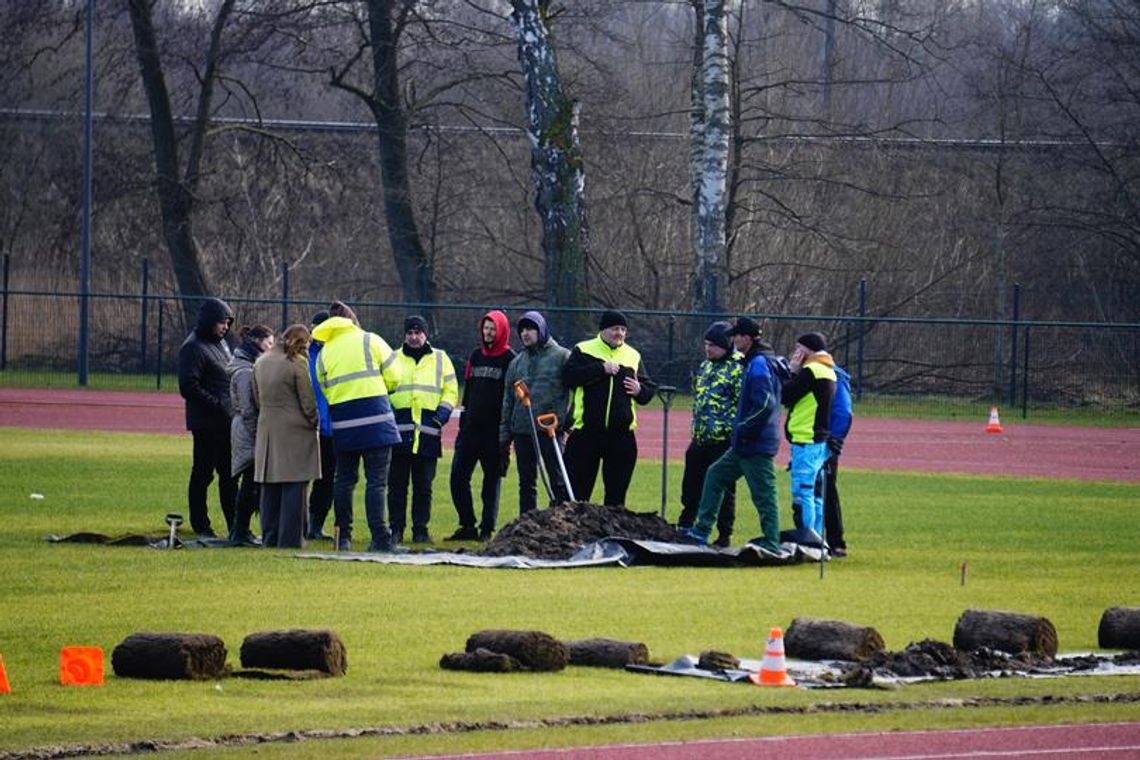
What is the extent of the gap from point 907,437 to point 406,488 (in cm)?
1749

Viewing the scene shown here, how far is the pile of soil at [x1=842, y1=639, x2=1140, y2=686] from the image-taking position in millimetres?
11359

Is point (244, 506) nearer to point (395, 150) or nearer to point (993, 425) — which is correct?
point (993, 425)

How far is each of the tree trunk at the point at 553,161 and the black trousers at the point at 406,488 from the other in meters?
20.0

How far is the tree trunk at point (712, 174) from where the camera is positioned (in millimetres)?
38375

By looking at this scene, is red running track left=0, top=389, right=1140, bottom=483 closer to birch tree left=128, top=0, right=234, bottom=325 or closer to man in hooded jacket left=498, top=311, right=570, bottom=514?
birch tree left=128, top=0, right=234, bottom=325

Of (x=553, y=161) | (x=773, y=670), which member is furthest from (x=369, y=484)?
(x=553, y=161)

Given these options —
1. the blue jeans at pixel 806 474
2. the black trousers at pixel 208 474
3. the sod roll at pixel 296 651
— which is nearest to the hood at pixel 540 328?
the blue jeans at pixel 806 474

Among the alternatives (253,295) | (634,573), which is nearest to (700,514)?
(634,573)

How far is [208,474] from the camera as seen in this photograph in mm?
18406

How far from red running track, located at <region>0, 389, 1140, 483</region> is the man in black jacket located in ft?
39.4

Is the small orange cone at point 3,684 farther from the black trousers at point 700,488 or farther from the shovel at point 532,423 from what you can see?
the black trousers at point 700,488

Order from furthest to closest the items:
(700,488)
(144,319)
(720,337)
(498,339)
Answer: (144,319) < (498,339) < (700,488) < (720,337)

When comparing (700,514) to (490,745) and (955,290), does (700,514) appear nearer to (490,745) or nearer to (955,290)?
(490,745)

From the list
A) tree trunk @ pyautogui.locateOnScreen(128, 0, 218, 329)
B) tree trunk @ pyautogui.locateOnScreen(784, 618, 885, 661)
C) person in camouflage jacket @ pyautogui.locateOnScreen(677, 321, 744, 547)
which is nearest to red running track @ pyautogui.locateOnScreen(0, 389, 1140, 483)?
tree trunk @ pyautogui.locateOnScreen(128, 0, 218, 329)
